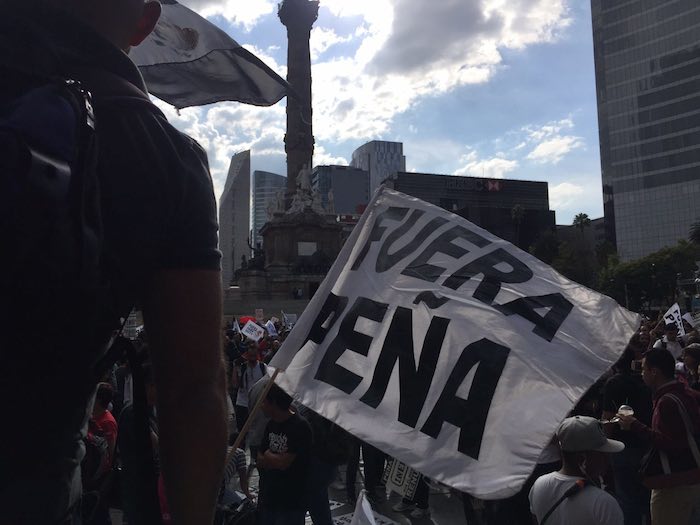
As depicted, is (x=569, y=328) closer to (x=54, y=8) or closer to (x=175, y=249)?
(x=175, y=249)

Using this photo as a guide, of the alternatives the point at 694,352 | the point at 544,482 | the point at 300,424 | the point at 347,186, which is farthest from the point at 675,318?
the point at 347,186

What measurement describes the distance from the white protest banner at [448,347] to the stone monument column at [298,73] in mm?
47633

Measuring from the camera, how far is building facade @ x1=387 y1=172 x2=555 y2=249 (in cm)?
9889

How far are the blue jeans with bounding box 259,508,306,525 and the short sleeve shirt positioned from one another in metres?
1.92

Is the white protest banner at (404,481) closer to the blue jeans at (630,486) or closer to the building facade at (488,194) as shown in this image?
the blue jeans at (630,486)

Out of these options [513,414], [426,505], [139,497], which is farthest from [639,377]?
[139,497]

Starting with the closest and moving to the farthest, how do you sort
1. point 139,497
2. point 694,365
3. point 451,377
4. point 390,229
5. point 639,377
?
1. point 139,497
2. point 451,377
3. point 390,229
4. point 639,377
5. point 694,365

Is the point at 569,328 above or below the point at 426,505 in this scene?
above

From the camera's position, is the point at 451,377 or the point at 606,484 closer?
the point at 451,377

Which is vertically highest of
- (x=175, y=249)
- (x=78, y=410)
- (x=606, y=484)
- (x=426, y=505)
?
(x=175, y=249)

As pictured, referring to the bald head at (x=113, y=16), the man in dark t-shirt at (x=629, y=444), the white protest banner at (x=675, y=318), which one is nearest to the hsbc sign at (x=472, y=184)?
the white protest banner at (x=675, y=318)

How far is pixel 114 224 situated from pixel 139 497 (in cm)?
59

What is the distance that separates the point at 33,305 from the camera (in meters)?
0.95

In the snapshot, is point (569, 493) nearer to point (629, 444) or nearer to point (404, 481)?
point (629, 444)
